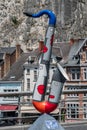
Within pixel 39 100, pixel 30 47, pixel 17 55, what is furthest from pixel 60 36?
pixel 39 100

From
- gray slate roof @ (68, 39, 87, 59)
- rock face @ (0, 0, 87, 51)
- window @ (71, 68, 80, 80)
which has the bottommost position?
window @ (71, 68, 80, 80)

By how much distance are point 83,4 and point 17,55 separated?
21.9 m

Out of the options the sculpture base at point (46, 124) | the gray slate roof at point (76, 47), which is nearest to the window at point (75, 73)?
the gray slate roof at point (76, 47)

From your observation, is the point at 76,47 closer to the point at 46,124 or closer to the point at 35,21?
the point at 35,21

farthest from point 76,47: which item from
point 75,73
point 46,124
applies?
point 46,124

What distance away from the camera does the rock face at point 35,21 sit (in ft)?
185

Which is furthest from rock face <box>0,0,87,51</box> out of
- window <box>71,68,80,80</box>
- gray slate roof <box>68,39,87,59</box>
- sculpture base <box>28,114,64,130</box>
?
sculpture base <box>28,114,64,130</box>

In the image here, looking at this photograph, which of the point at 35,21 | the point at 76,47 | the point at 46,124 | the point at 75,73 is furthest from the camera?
the point at 35,21

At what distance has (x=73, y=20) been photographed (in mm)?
58781

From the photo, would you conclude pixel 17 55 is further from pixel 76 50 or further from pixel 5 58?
pixel 76 50

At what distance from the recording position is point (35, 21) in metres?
59.3

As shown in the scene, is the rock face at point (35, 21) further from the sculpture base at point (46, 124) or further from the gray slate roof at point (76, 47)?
the sculpture base at point (46, 124)

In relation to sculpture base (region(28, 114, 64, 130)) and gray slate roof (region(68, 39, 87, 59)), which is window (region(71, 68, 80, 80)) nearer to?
gray slate roof (region(68, 39, 87, 59))

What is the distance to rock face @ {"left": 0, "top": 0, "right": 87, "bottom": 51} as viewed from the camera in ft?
185
